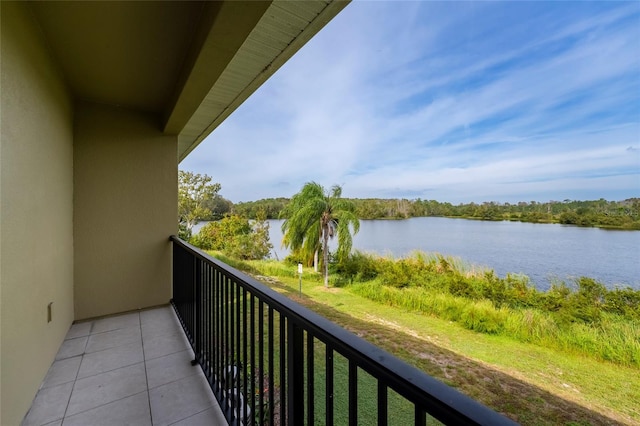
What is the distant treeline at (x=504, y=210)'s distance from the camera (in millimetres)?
5859

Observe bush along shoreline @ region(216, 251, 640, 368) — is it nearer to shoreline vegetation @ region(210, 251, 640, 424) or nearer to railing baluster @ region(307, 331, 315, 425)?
shoreline vegetation @ region(210, 251, 640, 424)

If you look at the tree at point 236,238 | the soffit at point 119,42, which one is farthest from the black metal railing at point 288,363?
the tree at point 236,238

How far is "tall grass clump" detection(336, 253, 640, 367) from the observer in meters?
4.70

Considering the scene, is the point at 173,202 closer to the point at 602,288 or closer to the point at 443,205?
the point at 602,288

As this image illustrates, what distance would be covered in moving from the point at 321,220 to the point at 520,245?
22.2ft

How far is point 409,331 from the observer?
18.0ft

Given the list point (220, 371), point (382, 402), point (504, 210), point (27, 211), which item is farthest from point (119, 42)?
point (504, 210)

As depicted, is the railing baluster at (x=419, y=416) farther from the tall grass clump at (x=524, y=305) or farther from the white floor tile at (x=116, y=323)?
the tall grass clump at (x=524, y=305)

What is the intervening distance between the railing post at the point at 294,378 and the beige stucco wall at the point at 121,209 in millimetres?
2941

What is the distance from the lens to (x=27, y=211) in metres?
1.59

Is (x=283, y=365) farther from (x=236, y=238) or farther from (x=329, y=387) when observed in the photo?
(x=236, y=238)

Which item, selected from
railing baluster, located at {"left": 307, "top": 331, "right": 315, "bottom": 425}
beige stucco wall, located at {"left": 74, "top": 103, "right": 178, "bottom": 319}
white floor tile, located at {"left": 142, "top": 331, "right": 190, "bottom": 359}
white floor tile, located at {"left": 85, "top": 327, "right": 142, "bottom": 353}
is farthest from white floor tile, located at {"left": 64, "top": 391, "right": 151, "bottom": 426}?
beige stucco wall, located at {"left": 74, "top": 103, "right": 178, "bottom": 319}

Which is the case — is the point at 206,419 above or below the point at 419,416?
below

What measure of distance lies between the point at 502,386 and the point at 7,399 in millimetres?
5028
